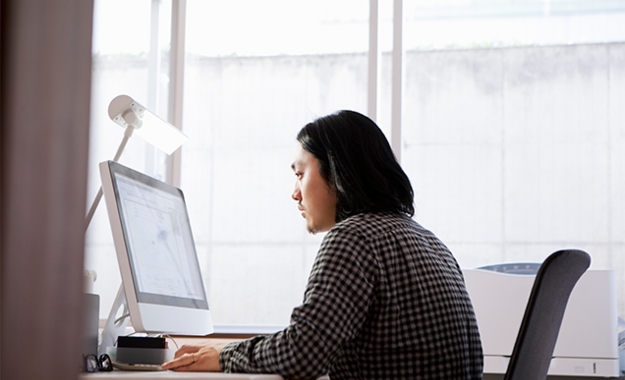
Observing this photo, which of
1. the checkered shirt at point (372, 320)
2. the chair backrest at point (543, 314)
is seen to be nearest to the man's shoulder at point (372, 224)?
the checkered shirt at point (372, 320)

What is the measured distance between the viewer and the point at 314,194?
1522 millimetres

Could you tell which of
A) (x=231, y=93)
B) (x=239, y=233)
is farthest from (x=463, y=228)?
(x=231, y=93)

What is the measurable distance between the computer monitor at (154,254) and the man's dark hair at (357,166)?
16.4 inches

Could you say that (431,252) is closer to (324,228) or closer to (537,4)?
(324,228)

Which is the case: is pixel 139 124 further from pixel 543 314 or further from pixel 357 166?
pixel 543 314

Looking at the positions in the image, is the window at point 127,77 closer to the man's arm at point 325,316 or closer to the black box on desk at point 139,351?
the black box on desk at point 139,351

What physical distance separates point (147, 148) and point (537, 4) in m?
1.91

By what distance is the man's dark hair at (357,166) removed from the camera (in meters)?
1.40

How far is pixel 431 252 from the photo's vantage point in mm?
1312

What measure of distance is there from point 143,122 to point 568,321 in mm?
1651

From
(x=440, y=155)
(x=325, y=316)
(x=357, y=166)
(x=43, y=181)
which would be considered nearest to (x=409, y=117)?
(x=440, y=155)

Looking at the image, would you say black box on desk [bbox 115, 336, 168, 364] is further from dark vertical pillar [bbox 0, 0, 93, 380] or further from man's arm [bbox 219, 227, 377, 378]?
dark vertical pillar [bbox 0, 0, 93, 380]

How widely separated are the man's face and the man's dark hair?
0.06 feet

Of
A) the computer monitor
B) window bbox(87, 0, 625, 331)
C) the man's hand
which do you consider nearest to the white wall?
window bbox(87, 0, 625, 331)
